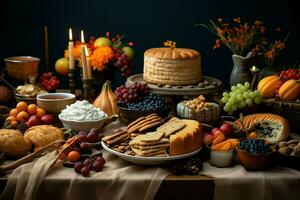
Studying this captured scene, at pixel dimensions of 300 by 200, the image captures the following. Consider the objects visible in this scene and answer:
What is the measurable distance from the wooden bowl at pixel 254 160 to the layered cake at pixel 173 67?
2.90ft

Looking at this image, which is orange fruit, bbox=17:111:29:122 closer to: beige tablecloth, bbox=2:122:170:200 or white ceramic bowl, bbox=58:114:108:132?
white ceramic bowl, bbox=58:114:108:132

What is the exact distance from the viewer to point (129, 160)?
204 centimetres

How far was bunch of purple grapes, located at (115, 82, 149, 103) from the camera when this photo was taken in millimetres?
2564

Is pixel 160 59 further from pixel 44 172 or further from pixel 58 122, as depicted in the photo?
pixel 44 172

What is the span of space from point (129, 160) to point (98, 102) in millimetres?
724

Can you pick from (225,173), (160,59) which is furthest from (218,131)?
(160,59)

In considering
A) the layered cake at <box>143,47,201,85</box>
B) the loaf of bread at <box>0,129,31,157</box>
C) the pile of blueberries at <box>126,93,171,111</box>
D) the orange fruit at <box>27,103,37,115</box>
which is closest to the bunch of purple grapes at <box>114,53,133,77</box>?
the layered cake at <box>143,47,201,85</box>

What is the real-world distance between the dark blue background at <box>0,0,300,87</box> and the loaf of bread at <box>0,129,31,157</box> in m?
1.58

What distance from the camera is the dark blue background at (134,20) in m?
3.56

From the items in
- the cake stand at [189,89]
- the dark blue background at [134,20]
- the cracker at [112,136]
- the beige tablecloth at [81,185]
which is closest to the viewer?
the beige tablecloth at [81,185]

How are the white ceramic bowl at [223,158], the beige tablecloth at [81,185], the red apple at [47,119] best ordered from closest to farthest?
the beige tablecloth at [81,185] < the white ceramic bowl at [223,158] < the red apple at [47,119]

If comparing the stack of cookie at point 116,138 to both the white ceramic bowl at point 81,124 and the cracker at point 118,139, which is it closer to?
the cracker at point 118,139

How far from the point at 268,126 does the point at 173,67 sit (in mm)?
668

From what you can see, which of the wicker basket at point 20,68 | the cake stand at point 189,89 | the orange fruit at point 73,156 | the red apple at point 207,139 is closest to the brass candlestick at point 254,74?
the cake stand at point 189,89
